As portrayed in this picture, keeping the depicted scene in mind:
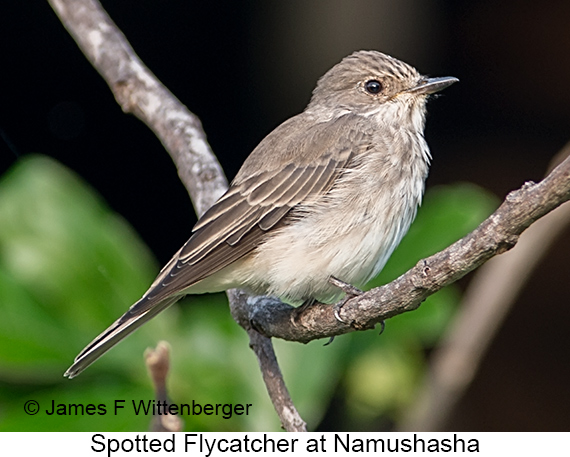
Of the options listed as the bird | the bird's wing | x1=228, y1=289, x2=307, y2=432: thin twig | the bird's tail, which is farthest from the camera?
the bird

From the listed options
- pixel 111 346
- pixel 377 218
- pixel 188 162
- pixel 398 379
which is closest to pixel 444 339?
pixel 398 379

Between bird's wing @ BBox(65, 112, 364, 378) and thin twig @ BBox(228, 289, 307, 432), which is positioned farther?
bird's wing @ BBox(65, 112, 364, 378)

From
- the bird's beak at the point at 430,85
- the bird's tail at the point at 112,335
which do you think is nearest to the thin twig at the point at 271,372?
the bird's tail at the point at 112,335

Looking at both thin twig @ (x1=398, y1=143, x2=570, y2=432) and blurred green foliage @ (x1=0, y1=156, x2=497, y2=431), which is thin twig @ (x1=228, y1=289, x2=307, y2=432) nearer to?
blurred green foliage @ (x1=0, y1=156, x2=497, y2=431)

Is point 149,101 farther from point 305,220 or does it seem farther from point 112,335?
point 112,335

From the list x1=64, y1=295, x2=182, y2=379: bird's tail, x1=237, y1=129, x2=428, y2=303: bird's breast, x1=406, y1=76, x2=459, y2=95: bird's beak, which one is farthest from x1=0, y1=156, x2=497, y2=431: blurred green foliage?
x1=406, y1=76, x2=459, y2=95: bird's beak

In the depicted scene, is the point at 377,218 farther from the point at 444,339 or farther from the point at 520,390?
the point at 520,390

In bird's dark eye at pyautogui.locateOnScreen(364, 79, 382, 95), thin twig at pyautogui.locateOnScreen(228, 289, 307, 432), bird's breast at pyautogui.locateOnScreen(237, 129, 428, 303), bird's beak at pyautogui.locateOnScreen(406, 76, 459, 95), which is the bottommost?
thin twig at pyautogui.locateOnScreen(228, 289, 307, 432)
